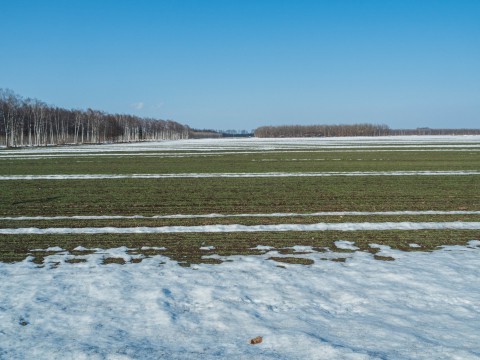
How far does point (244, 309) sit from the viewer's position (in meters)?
5.90

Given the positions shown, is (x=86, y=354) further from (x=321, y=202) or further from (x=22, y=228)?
(x=321, y=202)

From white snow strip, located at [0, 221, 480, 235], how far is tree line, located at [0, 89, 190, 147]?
75279mm

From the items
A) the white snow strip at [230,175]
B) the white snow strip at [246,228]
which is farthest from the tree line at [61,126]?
the white snow strip at [246,228]

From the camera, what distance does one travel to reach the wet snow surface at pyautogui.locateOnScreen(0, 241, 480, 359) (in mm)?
4867

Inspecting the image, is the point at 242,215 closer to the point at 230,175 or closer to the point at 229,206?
the point at 229,206

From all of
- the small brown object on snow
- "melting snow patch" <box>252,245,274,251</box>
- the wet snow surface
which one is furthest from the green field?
the small brown object on snow

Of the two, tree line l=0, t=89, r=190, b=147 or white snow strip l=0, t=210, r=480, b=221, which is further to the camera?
tree line l=0, t=89, r=190, b=147

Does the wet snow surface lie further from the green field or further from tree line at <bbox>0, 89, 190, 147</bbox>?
tree line at <bbox>0, 89, 190, 147</bbox>

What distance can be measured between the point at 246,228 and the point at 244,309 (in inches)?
184

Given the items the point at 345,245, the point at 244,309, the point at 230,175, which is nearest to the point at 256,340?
the point at 244,309

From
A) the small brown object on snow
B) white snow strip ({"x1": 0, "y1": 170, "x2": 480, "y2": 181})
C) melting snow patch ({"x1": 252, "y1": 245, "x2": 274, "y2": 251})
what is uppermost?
white snow strip ({"x1": 0, "y1": 170, "x2": 480, "y2": 181})

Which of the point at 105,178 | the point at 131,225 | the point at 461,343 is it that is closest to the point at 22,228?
the point at 131,225

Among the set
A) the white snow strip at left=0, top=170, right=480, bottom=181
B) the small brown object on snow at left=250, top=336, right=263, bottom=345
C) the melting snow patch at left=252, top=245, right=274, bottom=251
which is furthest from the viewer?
the white snow strip at left=0, top=170, right=480, bottom=181

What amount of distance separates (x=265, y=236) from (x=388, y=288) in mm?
3528
